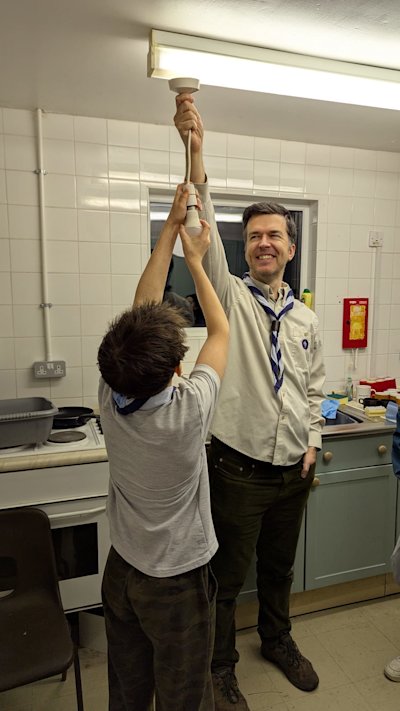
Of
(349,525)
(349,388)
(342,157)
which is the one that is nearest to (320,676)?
(349,525)

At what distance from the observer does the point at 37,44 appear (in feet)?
5.23

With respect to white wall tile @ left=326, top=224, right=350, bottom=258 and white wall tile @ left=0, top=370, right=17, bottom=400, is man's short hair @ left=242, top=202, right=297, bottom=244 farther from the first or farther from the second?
white wall tile @ left=0, top=370, right=17, bottom=400

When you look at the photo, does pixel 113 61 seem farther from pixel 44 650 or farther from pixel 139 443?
pixel 44 650

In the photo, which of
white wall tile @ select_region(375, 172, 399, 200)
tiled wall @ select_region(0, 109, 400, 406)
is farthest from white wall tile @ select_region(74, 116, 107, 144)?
white wall tile @ select_region(375, 172, 399, 200)

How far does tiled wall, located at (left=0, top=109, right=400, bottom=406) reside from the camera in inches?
86.6

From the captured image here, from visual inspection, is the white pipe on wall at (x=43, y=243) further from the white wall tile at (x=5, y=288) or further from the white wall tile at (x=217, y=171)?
the white wall tile at (x=217, y=171)

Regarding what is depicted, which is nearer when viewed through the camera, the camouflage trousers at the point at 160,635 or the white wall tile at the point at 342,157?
the camouflage trousers at the point at 160,635

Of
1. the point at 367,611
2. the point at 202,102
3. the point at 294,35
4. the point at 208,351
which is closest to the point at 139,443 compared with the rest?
the point at 208,351

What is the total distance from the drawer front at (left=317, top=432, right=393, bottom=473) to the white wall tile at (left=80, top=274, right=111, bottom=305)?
123 centimetres

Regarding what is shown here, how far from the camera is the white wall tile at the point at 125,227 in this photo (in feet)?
7.66

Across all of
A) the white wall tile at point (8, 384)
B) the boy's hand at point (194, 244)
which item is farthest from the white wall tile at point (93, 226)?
the boy's hand at point (194, 244)

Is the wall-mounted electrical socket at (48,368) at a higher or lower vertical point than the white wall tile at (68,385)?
higher

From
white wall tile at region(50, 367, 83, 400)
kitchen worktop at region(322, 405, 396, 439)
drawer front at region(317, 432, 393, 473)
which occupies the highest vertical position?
white wall tile at region(50, 367, 83, 400)

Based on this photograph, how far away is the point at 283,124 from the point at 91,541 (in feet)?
6.75
